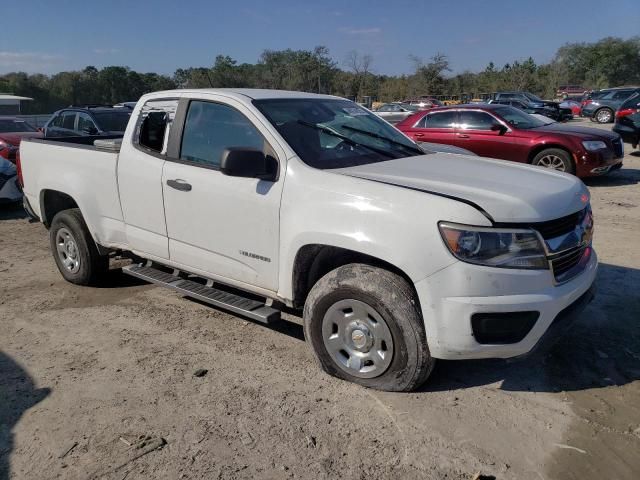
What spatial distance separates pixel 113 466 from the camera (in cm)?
285

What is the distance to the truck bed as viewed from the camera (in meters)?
4.82

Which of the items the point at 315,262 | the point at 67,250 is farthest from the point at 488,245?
the point at 67,250

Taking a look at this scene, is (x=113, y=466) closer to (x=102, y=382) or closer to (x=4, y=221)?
(x=102, y=382)

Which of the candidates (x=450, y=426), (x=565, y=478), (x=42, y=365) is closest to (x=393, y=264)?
(x=450, y=426)

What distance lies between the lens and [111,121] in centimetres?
1195

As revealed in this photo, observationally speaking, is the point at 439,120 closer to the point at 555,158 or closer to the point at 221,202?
the point at 555,158

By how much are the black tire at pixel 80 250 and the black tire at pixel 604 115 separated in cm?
2736

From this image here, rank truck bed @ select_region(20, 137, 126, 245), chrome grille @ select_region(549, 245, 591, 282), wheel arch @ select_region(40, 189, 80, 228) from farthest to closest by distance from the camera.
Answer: wheel arch @ select_region(40, 189, 80, 228) < truck bed @ select_region(20, 137, 126, 245) < chrome grille @ select_region(549, 245, 591, 282)

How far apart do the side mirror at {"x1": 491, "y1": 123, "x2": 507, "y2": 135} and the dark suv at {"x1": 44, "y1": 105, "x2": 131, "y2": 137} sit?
297 inches

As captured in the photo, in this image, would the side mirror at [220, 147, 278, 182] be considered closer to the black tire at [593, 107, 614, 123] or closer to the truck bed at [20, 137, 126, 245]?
the truck bed at [20, 137, 126, 245]

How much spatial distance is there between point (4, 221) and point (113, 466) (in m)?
8.00

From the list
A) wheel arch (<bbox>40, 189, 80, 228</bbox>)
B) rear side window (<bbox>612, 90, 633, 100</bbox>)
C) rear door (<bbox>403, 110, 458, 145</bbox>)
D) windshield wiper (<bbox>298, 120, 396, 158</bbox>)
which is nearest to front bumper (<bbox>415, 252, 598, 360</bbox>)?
windshield wiper (<bbox>298, 120, 396, 158</bbox>)

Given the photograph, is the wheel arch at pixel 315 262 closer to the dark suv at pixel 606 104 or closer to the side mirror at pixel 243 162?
the side mirror at pixel 243 162

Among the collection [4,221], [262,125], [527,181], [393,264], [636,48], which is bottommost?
[4,221]
